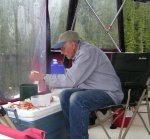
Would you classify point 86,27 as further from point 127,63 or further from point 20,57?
point 20,57

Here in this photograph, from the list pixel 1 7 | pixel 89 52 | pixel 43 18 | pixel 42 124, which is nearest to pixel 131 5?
pixel 43 18

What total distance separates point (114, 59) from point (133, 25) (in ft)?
4.30

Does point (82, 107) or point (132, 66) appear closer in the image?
point (82, 107)

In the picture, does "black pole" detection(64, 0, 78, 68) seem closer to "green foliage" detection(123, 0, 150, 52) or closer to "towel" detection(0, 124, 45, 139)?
"green foliage" detection(123, 0, 150, 52)

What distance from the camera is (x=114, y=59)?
2.55 m

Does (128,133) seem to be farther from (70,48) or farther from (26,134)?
(26,134)

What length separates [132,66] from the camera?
2430 millimetres

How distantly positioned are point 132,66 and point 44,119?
109cm

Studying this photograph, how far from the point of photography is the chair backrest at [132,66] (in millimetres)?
2327

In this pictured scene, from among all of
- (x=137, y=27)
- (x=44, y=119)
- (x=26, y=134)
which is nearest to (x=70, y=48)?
(x=44, y=119)

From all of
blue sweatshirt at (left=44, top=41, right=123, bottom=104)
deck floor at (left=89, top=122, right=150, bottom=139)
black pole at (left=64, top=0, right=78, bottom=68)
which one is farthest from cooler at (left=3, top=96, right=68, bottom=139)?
black pole at (left=64, top=0, right=78, bottom=68)

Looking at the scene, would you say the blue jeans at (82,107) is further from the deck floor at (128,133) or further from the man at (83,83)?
the deck floor at (128,133)

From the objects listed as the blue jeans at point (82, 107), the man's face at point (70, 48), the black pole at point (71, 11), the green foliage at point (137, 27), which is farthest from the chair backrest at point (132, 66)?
the green foliage at point (137, 27)

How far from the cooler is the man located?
0.07 meters
